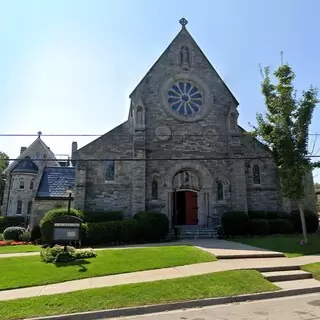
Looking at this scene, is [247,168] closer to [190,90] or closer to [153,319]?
[190,90]

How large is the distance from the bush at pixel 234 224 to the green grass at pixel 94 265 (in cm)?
677

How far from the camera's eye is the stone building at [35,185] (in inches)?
844

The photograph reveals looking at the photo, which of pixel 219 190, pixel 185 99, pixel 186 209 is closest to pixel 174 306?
pixel 186 209

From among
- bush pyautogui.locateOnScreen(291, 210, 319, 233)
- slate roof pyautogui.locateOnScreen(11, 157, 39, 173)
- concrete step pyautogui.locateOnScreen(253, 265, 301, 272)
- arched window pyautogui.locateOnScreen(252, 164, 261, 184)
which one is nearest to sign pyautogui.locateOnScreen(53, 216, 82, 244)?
concrete step pyautogui.locateOnScreen(253, 265, 301, 272)

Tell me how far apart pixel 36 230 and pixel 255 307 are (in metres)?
16.3

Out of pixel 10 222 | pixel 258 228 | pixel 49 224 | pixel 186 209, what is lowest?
pixel 258 228

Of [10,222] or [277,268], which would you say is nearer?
[277,268]

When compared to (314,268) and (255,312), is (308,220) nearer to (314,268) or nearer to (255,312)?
(314,268)

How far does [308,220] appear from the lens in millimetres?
21641

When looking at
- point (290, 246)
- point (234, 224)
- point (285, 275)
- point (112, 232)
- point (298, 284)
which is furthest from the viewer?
point (234, 224)

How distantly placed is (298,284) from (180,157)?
13.8 m

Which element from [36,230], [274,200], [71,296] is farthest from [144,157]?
[71,296]

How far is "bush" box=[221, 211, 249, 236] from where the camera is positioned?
1938 cm

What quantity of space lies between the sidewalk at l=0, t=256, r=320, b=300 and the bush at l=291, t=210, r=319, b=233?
954 centimetres
